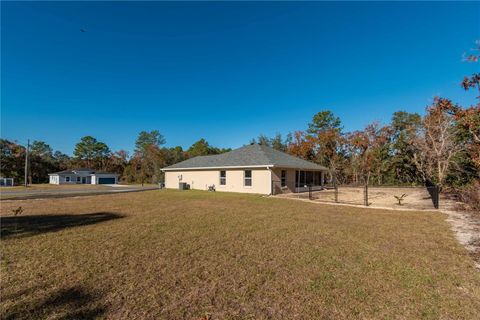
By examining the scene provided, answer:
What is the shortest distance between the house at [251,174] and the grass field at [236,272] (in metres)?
10.7

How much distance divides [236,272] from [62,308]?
2442mm

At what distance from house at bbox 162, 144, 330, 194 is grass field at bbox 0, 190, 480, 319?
10684 millimetres

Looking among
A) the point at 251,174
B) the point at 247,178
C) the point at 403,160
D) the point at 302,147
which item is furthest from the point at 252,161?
the point at 403,160

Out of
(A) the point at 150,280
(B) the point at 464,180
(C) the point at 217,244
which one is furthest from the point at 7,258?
(B) the point at 464,180

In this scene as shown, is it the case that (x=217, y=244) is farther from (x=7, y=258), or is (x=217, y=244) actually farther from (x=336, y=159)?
(x=336, y=159)

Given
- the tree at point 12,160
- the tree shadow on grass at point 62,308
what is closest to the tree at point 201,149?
the tree at point 12,160

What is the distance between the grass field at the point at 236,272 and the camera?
2889mm

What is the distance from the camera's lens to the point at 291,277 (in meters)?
3.76

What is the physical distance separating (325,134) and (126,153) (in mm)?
51944

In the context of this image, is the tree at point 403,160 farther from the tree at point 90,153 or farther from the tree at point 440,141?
the tree at point 90,153

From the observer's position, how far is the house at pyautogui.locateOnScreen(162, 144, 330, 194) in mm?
17953

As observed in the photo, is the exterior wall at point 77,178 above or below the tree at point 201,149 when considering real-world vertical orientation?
below

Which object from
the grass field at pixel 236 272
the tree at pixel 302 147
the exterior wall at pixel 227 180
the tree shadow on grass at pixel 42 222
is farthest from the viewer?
the tree at pixel 302 147

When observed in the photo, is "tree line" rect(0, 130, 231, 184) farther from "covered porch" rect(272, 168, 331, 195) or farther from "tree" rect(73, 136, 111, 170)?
"covered porch" rect(272, 168, 331, 195)
